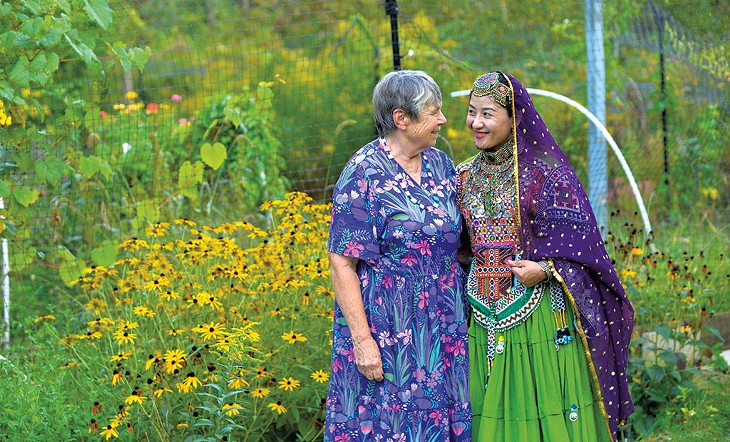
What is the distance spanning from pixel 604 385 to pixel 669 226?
4005mm

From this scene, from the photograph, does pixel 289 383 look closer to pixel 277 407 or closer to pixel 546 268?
pixel 277 407

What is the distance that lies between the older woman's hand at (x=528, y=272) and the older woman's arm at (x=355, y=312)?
524mm

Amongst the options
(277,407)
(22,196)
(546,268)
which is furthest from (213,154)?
(546,268)

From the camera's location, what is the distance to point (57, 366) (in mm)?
4309

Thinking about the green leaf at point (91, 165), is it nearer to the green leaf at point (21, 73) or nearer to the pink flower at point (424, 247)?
the green leaf at point (21, 73)

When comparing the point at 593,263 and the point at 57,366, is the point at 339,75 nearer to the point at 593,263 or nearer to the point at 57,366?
the point at 57,366

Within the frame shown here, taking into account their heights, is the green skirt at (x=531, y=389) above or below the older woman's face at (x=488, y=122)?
below

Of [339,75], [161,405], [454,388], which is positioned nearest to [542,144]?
[454,388]

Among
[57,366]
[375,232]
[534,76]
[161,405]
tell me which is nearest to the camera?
[375,232]

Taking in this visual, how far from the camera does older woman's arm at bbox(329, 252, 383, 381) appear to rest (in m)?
3.21

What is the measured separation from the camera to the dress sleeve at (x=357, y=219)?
3184mm

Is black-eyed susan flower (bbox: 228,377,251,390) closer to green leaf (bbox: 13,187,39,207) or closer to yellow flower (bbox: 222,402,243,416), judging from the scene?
yellow flower (bbox: 222,402,243,416)

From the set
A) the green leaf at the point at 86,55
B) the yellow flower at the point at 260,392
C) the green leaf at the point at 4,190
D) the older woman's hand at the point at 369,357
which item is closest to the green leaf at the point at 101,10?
the green leaf at the point at 86,55

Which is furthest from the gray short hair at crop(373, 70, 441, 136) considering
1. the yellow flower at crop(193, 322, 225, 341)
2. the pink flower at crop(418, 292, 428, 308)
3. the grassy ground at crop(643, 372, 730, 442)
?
the grassy ground at crop(643, 372, 730, 442)
